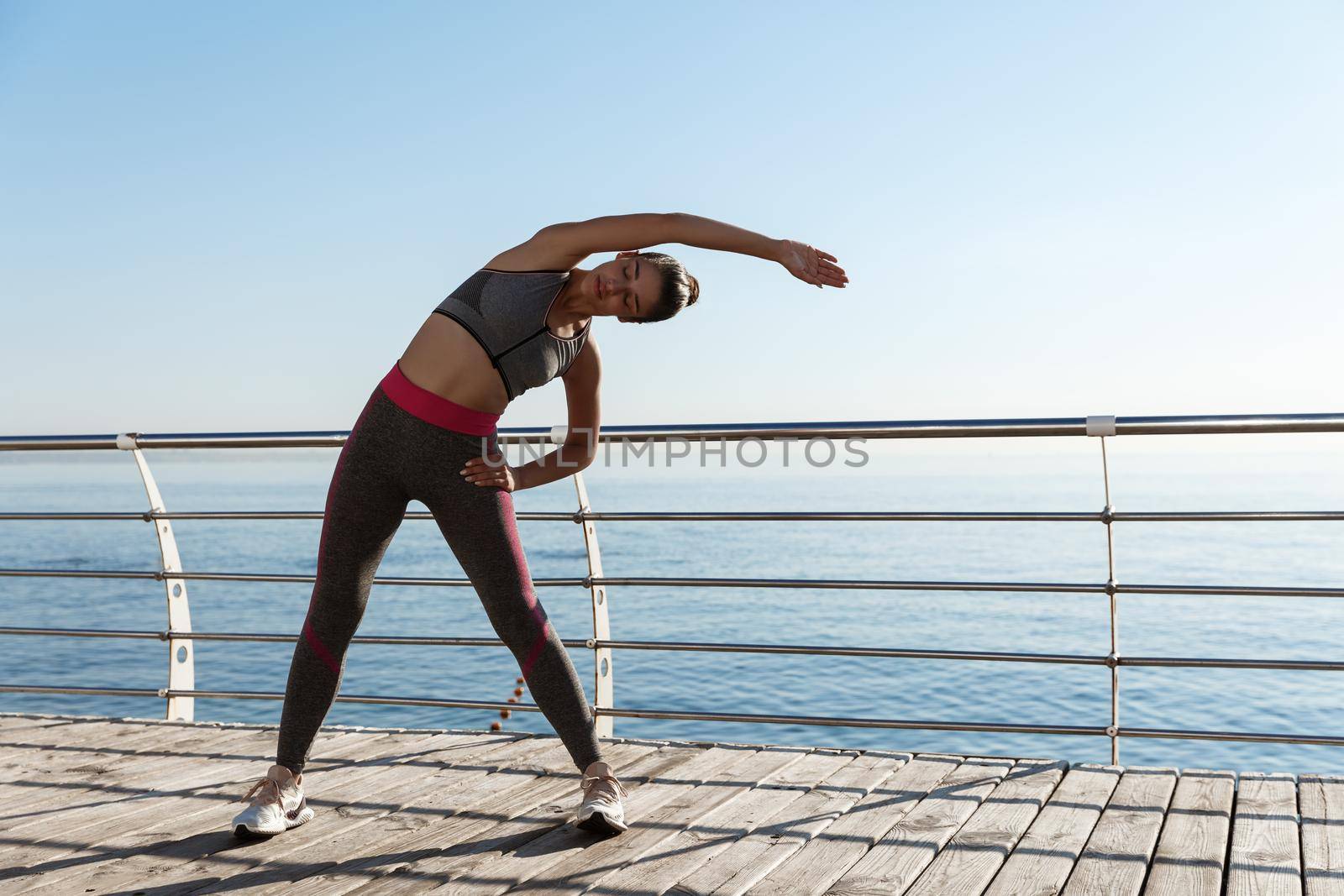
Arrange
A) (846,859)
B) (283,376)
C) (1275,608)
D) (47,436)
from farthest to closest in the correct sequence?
(283,376) < (1275,608) < (47,436) < (846,859)

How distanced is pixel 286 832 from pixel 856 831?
127cm

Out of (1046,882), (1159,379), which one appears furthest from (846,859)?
(1159,379)

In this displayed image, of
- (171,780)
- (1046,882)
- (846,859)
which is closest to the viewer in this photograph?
(1046,882)

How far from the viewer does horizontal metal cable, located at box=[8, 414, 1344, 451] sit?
8.77ft

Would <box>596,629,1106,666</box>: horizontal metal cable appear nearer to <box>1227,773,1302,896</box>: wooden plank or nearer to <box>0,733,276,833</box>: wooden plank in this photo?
<box>1227,773,1302,896</box>: wooden plank

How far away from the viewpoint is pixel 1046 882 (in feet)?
6.54

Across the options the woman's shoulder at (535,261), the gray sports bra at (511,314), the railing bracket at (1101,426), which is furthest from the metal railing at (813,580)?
the woman's shoulder at (535,261)

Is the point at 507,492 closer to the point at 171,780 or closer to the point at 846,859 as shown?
the point at 846,859

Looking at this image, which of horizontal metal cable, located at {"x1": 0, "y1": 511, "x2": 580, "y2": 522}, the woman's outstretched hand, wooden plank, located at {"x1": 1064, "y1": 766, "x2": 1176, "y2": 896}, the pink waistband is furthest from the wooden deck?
the woman's outstretched hand

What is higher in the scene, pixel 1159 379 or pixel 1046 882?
pixel 1159 379

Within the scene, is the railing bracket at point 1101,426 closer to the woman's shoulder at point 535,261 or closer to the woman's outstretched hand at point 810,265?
the woman's outstretched hand at point 810,265

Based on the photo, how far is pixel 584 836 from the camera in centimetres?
232

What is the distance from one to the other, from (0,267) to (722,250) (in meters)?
64.9

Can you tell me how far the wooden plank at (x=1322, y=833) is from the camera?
6.53 ft
